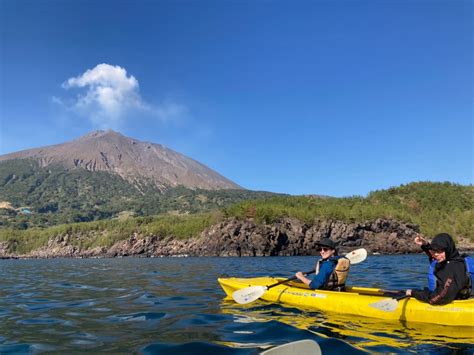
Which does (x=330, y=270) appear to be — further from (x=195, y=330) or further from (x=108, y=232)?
(x=108, y=232)

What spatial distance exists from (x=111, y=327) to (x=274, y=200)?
3375 inches

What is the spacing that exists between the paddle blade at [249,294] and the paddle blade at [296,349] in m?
5.40

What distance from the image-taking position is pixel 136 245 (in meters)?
90.4

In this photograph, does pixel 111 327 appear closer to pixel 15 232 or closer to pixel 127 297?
pixel 127 297

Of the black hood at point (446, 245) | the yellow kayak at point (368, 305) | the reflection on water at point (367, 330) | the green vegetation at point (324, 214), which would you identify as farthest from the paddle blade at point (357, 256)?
the green vegetation at point (324, 214)

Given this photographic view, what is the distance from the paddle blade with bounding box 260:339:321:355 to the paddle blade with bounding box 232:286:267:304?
213 inches

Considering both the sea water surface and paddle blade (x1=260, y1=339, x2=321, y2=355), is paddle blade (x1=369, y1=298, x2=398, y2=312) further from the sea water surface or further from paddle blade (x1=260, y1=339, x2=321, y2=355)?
paddle blade (x1=260, y1=339, x2=321, y2=355)

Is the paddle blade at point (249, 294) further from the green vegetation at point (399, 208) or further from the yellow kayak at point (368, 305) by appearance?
the green vegetation at point (399, 208)

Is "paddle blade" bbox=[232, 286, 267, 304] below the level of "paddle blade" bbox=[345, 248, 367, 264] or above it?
below

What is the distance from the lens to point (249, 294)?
1023 centimetres

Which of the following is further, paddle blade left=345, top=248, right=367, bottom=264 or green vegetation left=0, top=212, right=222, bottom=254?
green vegetation left=0, top=212, right=222, bottom=254

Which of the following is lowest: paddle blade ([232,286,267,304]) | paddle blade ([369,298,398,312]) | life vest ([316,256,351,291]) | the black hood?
paddle blade ([232,286,267,304])

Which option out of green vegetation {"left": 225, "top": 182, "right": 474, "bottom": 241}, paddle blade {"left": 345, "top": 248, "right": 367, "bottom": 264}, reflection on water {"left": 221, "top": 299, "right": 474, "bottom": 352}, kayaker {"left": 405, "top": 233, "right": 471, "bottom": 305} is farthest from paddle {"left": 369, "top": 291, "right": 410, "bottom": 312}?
green vegetation {"left": 225, "top": 182, "right": 474, "bottom": 241}

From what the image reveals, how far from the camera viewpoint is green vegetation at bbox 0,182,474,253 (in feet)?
242
